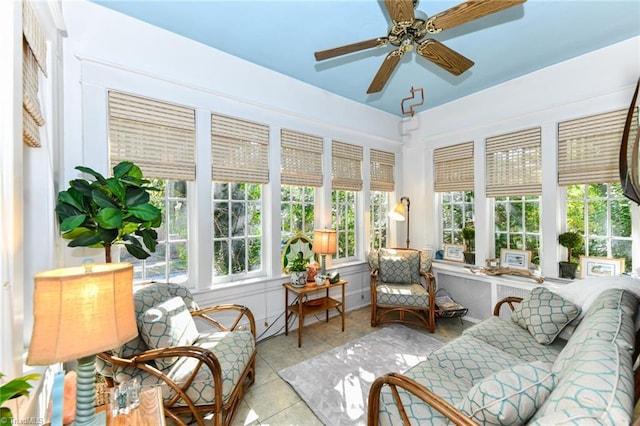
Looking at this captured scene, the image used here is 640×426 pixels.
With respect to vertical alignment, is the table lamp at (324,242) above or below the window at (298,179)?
below

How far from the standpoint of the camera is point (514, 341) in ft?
6.67

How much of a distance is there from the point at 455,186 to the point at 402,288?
1701 millimetres

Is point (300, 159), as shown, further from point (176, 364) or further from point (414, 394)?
point (414, 394)

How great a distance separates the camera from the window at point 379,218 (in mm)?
4255

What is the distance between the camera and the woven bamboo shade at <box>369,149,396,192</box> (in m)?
4.12

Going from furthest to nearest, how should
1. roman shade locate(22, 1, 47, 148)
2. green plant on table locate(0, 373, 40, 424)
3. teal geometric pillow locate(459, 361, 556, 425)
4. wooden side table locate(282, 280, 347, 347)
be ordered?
wooden side table locate(282, 280, 347, 347)
roman shade locate(22, 1, 47, 148)
teal geometric pillow locate(459, 361, 556, 425)
green plant on table locate(0, 373, 40, 424)

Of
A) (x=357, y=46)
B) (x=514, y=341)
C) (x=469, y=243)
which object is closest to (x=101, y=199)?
(x=357, y=46)

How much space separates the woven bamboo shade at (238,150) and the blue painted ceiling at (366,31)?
2.33 feet

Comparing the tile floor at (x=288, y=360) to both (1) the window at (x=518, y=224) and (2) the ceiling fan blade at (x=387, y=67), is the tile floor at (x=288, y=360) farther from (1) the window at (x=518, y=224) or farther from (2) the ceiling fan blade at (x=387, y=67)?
(2) the ceiling fan blade at (x=387, y=67)

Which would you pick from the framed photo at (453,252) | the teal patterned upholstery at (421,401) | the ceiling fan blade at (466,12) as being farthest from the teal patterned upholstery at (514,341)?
the ceiling fan blade at (466,12)

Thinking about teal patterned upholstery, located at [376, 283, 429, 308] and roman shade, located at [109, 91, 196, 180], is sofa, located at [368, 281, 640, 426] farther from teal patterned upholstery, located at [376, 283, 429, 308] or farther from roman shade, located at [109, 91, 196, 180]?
roman shade, located at [109, 91, 196, 180]

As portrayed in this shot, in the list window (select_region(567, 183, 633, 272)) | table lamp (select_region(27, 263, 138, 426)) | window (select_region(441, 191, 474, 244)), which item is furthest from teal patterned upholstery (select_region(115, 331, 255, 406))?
window (select_region(567, 183, 633, 272))

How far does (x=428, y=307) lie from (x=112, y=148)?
140 inches

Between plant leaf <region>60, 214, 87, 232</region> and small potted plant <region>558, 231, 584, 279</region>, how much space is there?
168 inches
